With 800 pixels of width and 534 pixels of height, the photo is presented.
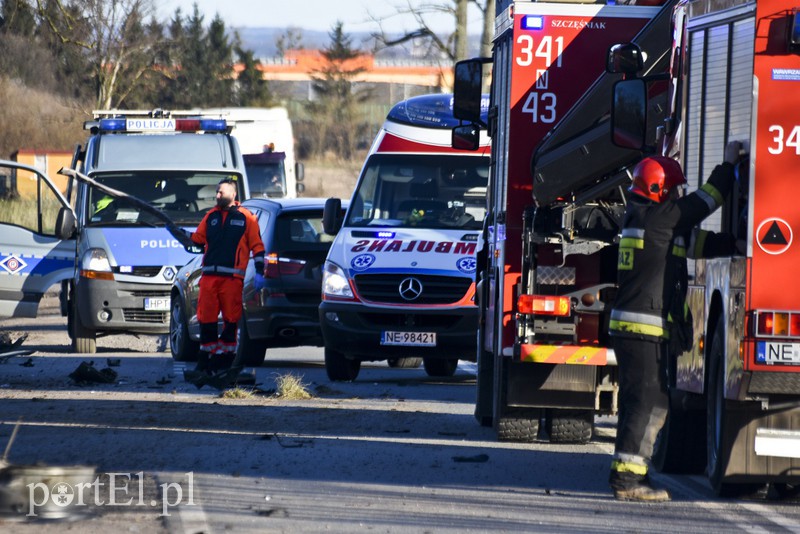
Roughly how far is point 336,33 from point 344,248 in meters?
87.3

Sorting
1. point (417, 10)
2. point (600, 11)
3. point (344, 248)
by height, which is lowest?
point (344, 248)

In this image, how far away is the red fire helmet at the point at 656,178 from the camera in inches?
320

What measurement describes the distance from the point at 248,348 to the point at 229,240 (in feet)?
6.76

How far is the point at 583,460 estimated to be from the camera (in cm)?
973

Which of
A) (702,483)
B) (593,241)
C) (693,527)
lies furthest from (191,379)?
(693,527)

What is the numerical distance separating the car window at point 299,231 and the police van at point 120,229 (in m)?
2.69

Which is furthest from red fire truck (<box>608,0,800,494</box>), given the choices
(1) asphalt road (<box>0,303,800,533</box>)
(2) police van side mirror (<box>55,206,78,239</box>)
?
(2) police van side mirror (<box>55,206,78,239</box>)

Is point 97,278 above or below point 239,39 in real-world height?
below

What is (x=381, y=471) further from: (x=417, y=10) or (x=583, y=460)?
(x=417, y=10)

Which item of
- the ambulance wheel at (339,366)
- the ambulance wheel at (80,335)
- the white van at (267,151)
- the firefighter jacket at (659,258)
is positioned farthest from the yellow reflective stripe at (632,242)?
the white van at (267,151)

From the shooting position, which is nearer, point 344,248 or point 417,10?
point 344,248

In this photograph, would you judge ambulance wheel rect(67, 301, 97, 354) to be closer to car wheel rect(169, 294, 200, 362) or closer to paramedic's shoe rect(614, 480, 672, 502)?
car wheel rect(169, 294, 200, 362)

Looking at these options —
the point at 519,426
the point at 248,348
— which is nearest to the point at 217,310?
the point at 248,348

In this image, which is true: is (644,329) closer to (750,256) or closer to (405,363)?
(750,256)
